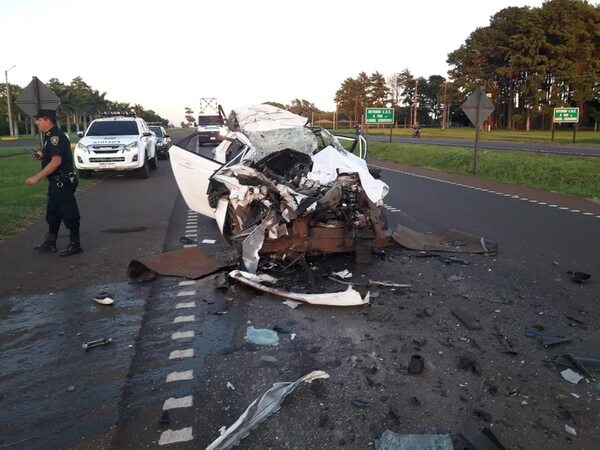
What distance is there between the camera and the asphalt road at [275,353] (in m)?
3.15

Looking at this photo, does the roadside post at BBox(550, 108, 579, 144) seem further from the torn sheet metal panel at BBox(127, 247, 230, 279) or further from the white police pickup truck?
the torn sheet metal panel at BBox(127, 247, 230, 279)

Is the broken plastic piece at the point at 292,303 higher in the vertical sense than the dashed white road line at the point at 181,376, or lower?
higher

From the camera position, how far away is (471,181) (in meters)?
17.0

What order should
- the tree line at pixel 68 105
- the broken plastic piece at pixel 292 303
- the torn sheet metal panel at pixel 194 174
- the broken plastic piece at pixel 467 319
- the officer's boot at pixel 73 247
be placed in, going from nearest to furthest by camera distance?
the broken plastic piece at pixel 467 319 → the broken plastic piece at pixel 292 303 → the officer's boot at pixel 73 247 → the torn sheet metal panel at pixel 194 174 → the tree line at pixel 68 105

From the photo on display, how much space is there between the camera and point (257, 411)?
10.6ft

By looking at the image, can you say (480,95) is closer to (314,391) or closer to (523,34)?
(314,391)

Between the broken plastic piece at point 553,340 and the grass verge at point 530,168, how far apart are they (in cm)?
1068

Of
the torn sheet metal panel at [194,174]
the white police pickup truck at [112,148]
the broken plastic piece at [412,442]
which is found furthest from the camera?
the white police pickup truck at [112,148]

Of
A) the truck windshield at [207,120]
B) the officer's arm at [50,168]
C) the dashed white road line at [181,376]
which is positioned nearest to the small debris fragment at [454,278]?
the dashed white road line at [181,376]

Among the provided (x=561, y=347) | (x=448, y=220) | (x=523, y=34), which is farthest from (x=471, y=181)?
(x=523, y=34)

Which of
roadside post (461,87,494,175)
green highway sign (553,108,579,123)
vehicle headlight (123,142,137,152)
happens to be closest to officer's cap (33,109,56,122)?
vehicle headlight (123,142,137,152)

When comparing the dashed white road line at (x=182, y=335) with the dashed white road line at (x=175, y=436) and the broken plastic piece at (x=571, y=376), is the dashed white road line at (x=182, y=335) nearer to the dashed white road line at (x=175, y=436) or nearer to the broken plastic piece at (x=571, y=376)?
the dashed white road line at (x=175, y=436)

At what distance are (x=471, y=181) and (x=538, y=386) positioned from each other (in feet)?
46.7

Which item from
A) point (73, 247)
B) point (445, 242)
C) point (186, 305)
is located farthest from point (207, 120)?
point (186, 305)
